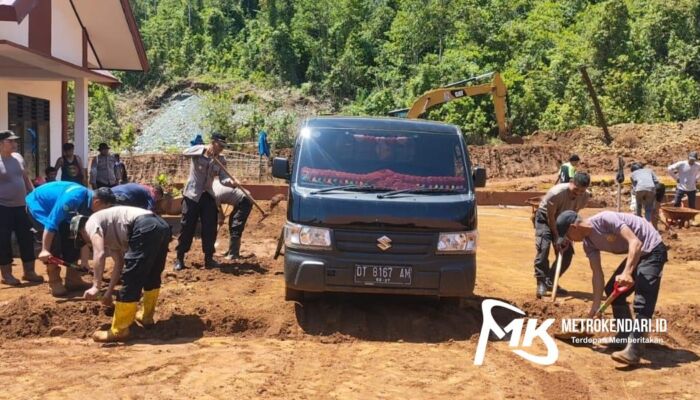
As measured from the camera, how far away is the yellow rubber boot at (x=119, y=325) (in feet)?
19.8

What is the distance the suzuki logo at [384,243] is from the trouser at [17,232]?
4.79m

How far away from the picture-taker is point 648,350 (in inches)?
244

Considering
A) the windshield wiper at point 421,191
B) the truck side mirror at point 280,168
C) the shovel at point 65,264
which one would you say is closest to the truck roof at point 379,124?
the truck side mirror at point 280,168

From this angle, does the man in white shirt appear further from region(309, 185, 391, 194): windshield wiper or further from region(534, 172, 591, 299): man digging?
region(309, 185, 391, 194): windshield wiper

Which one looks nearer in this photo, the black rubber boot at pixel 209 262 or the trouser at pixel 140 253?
the trouser at pixel 140 253

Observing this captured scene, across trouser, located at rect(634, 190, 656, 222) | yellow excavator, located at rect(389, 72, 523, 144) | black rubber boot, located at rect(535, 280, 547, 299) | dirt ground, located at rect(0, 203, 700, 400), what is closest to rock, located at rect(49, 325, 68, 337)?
dirt ground, located at rect(0, 203, 700, 400)

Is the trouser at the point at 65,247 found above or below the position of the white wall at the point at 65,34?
below

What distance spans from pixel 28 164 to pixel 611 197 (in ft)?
58.0

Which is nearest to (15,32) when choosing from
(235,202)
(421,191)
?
(235,202)

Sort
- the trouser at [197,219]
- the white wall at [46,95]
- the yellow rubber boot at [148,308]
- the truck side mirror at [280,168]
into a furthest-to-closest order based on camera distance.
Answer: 1. the white wall at [46,95]
2. the trouser at [197,219]
3. the truck side mirror at [280,168]
4. the yellow rubber boot at [148,308]

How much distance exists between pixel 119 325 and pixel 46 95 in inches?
409

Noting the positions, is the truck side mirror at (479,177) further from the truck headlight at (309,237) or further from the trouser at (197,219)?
the trouser at (197,219)

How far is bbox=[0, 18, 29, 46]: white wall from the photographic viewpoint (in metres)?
11.0

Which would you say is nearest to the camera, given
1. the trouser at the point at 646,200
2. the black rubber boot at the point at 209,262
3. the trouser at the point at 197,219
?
the trouser at the point at 197,219
